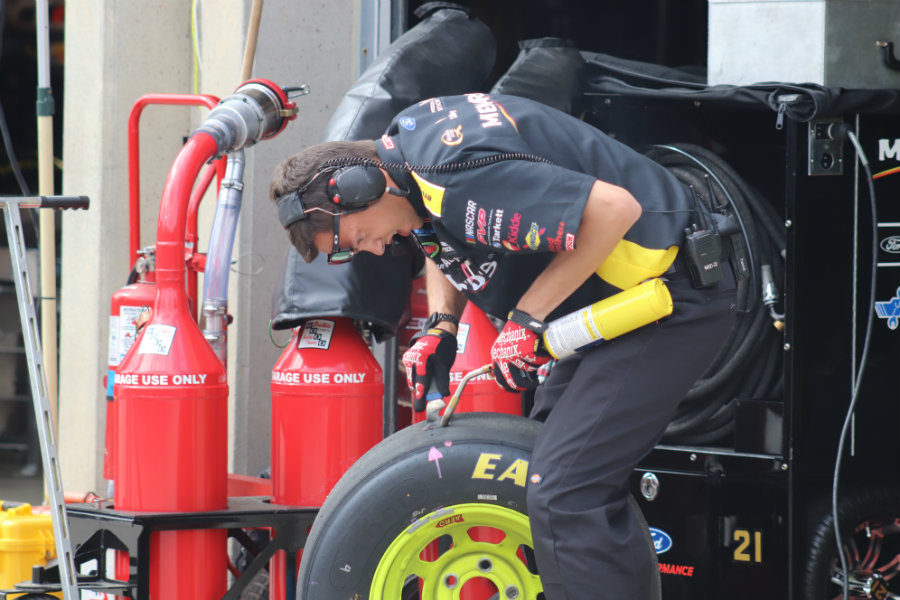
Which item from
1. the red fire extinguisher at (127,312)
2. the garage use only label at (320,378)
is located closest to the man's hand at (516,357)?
the garage use only label at (320,378)

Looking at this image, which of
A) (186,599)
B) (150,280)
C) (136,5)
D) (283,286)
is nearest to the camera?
(186,599)

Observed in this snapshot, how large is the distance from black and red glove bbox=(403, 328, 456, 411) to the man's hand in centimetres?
28

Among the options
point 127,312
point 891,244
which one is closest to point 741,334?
point 891,244

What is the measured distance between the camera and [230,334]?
4.67 meters

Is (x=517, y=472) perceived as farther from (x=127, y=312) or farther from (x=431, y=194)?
(x=127, y=312)

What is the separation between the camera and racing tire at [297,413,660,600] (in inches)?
107

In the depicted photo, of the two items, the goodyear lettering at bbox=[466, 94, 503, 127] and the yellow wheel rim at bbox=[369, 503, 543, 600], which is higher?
the goodyear lettering at bbox=[466, 94, 503, 127]

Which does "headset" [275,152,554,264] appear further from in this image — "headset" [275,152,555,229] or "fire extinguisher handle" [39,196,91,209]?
"fire extinguisher handle" [39,196,91,209]

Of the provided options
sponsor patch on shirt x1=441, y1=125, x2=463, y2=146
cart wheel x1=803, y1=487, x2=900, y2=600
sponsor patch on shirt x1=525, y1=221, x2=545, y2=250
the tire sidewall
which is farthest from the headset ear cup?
cart wheel x1=803, y1=487, x2=900, y2=600

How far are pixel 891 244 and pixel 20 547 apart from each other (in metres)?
2.84

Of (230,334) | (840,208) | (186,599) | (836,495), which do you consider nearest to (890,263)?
(840,208)

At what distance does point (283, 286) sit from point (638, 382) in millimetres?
1276

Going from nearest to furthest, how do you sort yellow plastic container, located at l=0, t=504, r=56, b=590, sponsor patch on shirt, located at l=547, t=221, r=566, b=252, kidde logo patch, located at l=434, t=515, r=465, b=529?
sponsor patch on shirt, located at l=547, t=221, r=566, b=252 → kidde logo patch, located at l=434, t=515, r=465, b=529 → yellow plastic container, located at l=0, t=504, r=56, b=590

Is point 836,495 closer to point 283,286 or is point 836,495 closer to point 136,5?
point 283,286
